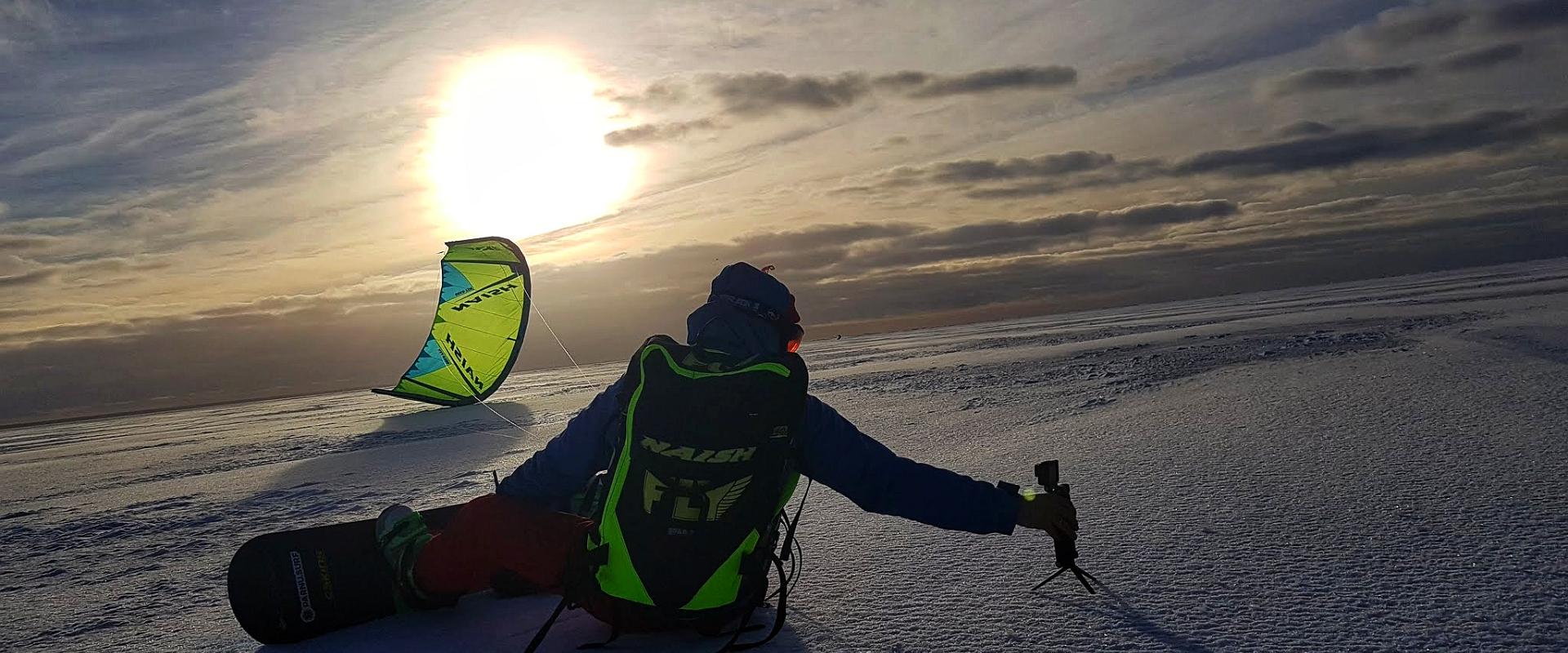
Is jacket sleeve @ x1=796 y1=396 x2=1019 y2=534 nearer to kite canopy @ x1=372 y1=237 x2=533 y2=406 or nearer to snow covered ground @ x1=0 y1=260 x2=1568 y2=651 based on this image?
snow covered ground @ x1=0 y1=260 x2=1568 y2=651

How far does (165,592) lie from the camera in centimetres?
346

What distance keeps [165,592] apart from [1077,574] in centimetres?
378

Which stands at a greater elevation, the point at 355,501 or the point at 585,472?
the point at 585,472

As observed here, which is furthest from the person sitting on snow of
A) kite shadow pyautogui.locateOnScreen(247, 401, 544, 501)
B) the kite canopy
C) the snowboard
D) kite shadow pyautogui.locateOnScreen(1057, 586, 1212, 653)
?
the kite canopy

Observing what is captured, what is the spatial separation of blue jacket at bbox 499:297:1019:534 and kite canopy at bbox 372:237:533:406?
15.0 metres

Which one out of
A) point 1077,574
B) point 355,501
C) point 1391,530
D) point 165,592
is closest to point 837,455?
point 1077,574

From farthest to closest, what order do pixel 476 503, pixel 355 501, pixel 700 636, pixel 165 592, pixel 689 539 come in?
pixel 355 501
pixel 165 592
pixel 476 503
pixel 700 636
pixel 689 539

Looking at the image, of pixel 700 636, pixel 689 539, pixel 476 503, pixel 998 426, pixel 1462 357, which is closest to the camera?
pixel 689 539

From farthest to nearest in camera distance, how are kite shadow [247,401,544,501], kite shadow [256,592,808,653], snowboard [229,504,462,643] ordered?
kite shadow [247,401,544,501] → snowboard [229,504,462,643] → kite shadow [256,592,808,653]

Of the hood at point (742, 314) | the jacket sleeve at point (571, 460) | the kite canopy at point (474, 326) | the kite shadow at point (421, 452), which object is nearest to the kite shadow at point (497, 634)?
the jacket sleeve at point (571, 460)

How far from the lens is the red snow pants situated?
2.49 metres

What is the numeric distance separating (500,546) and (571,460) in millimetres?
345

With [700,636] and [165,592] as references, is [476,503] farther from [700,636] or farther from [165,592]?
[165,592]

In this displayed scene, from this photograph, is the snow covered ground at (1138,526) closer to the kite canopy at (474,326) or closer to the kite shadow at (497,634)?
the kite shadow at (497,634)
